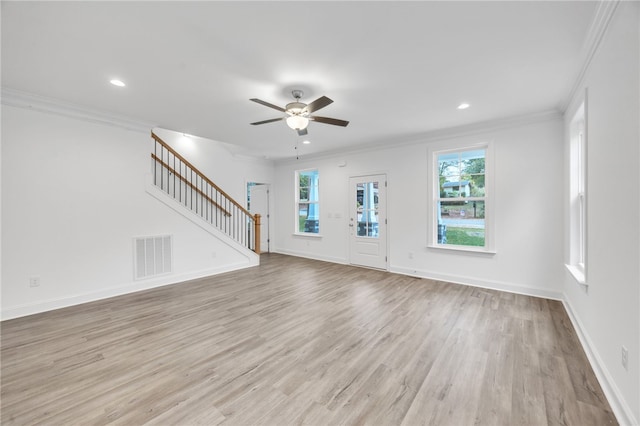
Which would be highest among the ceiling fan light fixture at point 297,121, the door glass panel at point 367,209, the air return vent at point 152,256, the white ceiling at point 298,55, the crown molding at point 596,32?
the white ceiling at point 298,55

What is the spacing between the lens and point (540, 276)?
12.8ft

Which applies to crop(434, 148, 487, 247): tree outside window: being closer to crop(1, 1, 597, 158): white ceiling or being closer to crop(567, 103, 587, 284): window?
crop(1, 1, 597, 158): white ceiling

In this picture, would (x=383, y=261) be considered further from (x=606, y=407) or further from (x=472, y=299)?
(x=606, y=407)

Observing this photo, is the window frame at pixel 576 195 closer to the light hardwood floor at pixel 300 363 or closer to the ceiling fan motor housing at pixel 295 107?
the light hardwood floor at pixel 300 363

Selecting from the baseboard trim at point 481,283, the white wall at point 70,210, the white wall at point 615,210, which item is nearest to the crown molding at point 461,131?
the white wall at point 615,210

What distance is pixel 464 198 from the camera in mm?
4633

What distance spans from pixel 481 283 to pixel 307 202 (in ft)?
14.6

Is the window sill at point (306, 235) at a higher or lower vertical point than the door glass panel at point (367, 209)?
lower

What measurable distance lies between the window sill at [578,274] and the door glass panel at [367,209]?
317 centimetres

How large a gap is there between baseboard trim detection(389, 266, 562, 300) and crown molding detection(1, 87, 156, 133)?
5.46 metres

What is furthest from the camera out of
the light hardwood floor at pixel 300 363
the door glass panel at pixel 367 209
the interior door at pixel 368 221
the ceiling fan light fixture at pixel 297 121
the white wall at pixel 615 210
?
the door glass panel at pixel 367 209

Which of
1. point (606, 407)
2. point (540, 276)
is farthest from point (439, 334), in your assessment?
point (540, 276)

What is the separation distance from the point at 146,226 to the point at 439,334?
4.66m

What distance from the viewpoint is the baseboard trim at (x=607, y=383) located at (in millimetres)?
1584
